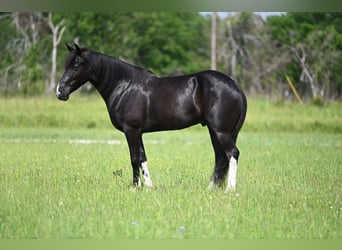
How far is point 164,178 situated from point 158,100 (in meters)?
1.11

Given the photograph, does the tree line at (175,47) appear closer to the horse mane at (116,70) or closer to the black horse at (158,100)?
the black horse at (158,100)

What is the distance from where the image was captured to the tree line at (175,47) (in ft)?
28.6

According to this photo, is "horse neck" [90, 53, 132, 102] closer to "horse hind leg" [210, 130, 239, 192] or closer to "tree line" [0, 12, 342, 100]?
"horse hind leg" [210, 130, 239, 192]

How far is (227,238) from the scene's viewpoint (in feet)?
17.0

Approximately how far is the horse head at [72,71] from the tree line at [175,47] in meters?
2.28

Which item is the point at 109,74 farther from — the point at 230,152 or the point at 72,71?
the point at 230,152

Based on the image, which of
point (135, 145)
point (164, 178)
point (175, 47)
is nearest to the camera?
point (135, 145)

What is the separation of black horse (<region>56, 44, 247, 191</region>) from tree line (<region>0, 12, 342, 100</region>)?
2040 millimetres

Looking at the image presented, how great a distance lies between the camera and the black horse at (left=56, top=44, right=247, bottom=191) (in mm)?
6195

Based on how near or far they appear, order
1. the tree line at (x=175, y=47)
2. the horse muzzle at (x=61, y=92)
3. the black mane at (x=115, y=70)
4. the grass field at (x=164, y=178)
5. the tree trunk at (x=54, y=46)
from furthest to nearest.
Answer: the tree trunk at (x=54, y=46) → the tree line at (x=175, y=47) → the black mane at (x=115, y=70) → the horse muzzle at (x=61, y=92) → the grass field at (x=164, y=178)

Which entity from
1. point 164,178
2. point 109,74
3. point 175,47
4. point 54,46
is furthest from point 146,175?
point 175,47

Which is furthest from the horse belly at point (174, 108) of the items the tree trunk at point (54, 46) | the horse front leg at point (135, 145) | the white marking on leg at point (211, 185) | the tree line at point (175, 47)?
the tree trunk at point (54, 46)

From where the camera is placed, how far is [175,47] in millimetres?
11883

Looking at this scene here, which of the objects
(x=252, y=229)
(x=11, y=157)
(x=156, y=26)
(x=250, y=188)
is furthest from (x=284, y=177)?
(x=156, y=26)
